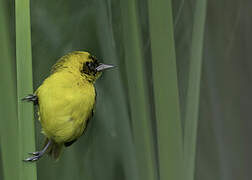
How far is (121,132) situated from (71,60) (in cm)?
15

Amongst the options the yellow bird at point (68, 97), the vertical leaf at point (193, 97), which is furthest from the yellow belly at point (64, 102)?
the vertical leaf at point (193, 97)

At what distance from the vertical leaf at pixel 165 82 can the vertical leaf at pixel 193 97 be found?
0.18ft

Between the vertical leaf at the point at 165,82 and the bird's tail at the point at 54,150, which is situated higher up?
the vertical leaf at the point at 165,82

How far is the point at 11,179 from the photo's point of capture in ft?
1.76

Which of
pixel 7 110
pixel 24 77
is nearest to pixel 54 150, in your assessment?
pixel 7 110

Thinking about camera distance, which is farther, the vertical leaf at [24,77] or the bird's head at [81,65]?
the bird's head at [81,65]

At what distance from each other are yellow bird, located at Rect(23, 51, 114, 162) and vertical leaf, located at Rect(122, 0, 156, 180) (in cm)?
5

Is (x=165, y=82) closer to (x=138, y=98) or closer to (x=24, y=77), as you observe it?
(x=138, y=98)

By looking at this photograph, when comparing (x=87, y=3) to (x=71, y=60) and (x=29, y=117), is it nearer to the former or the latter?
(x=71, y=60)

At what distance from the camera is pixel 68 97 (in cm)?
53

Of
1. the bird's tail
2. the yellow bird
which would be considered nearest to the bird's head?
the yellow bird

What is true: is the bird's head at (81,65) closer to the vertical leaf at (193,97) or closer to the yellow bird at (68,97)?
the yellow bird at (68,97)

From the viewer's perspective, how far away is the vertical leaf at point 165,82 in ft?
1.73

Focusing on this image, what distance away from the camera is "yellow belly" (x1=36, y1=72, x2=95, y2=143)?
0.52m
